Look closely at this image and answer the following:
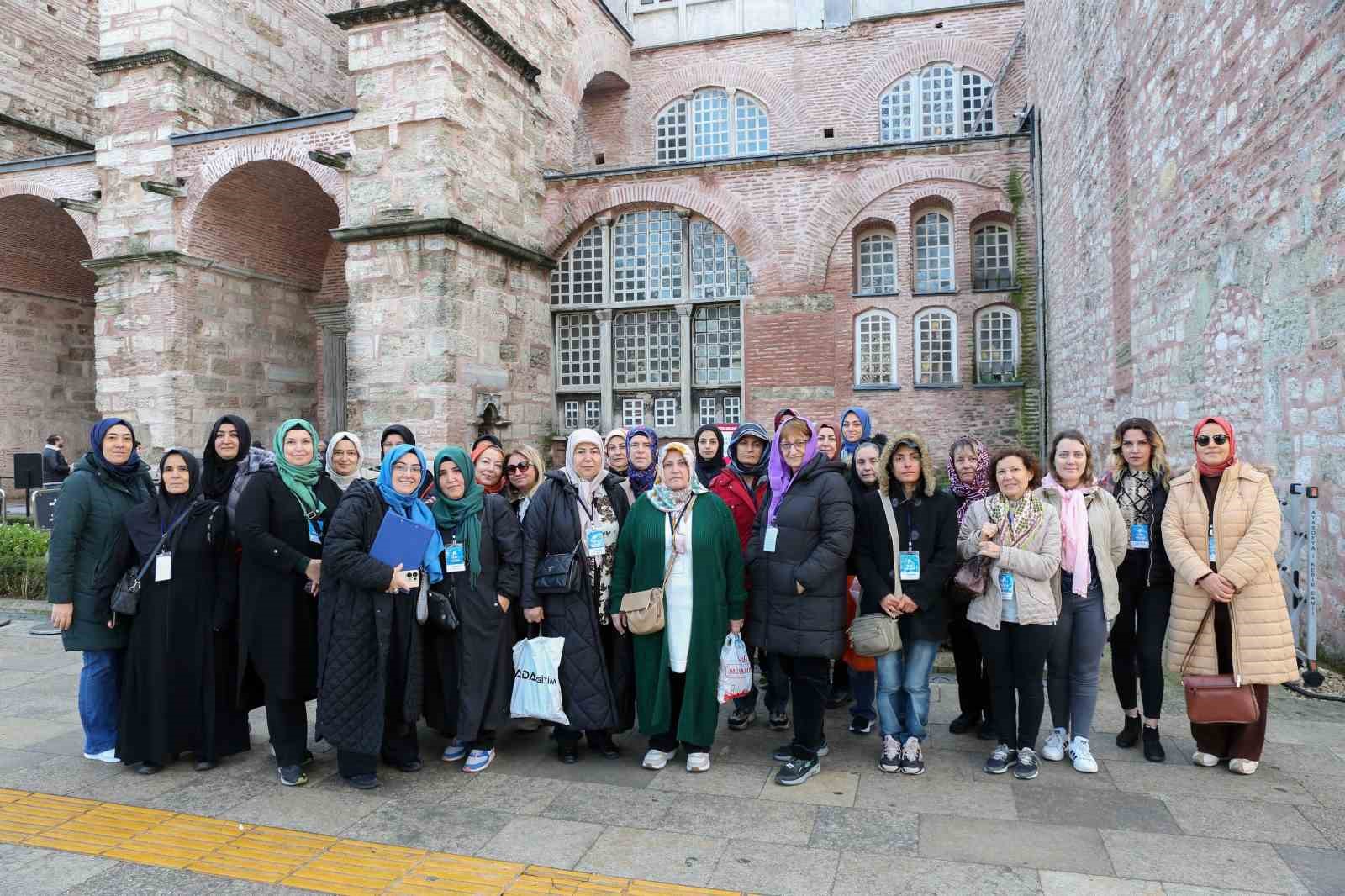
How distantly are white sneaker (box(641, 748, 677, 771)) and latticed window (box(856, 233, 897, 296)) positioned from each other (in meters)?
10.5

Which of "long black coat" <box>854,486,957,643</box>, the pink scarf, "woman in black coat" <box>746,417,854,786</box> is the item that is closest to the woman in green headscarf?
"woman in black coat" <box>746,417,854,786</box>

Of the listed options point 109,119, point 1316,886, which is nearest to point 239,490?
point 1316,886

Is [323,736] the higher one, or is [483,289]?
[483,289]

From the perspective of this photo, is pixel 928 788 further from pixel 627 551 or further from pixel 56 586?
pixel 56 586

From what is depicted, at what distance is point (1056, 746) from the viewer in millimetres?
4609

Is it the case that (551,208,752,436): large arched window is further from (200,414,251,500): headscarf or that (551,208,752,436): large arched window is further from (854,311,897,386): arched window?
(200,414,251,500): headscarf

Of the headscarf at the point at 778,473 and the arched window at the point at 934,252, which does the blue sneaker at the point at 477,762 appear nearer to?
the headscarf at the point at 778,473

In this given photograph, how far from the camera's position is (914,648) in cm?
452

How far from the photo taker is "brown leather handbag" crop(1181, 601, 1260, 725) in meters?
4.27

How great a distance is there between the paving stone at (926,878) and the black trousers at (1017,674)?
1.10m

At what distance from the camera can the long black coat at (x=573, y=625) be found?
15.2 ft

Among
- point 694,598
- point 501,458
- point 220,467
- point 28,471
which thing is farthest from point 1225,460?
point 28,471

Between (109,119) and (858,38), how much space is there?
1332 centimetres

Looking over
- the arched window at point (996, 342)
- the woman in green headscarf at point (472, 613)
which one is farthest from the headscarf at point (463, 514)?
the arched window at point (996, 342)
